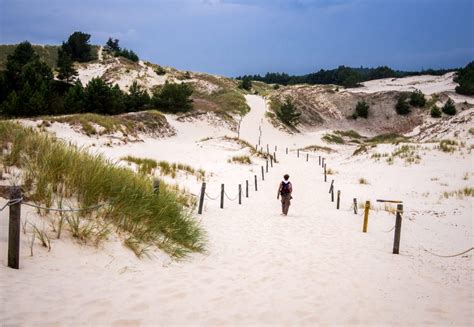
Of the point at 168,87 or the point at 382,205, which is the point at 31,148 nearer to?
the point at 382,205

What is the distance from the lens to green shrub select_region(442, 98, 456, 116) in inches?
2437

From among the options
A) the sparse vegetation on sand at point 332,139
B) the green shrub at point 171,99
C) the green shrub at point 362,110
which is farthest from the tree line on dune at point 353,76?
the green shrub at point 171,99

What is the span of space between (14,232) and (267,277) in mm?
4077

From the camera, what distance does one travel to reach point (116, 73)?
61594mm

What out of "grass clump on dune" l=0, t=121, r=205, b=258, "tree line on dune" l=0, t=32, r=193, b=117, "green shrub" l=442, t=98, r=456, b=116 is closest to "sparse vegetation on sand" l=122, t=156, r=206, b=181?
"grass clump on dune" l=0, t=121, r=205, b=258

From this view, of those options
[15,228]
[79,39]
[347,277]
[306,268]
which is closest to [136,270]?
[15,228]

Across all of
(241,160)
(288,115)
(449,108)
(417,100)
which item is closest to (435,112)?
(449,108)

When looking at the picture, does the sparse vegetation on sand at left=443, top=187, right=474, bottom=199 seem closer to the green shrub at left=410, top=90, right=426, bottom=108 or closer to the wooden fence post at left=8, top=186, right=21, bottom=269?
the wooden fence post at left=8, top=186, right=21, bottom=269

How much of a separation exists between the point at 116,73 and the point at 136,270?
61930mm

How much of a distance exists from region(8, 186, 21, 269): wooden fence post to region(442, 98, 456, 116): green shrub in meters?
71.1

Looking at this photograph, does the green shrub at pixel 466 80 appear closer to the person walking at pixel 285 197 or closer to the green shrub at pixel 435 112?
the green shrub at pixel 435 112

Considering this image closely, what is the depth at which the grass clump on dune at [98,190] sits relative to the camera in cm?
656

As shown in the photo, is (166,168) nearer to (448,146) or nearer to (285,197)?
(285,197)

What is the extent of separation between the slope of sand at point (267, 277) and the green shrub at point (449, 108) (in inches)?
2227
